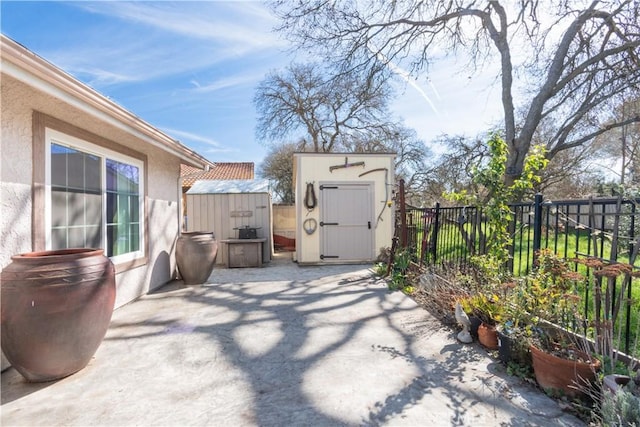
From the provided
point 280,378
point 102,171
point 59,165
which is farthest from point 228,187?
point 280,378

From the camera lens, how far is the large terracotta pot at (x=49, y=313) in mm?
2082

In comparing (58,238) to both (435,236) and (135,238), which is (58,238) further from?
(435,236)

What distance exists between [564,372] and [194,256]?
481 centimetres

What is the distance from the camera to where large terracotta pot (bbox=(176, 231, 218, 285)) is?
513 cm

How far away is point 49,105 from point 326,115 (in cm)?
1545

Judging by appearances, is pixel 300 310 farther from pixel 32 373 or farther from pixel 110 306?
pixel 32 373

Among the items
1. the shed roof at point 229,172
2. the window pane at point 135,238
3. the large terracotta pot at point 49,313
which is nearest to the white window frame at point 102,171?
the window pane at point 135,238

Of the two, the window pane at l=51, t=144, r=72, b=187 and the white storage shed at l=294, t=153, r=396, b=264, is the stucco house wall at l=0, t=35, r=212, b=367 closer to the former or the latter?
the window pane at l=51, t=144, r=72, b=187

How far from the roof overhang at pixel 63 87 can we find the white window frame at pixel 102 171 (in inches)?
20.1

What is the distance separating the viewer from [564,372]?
1.98 m

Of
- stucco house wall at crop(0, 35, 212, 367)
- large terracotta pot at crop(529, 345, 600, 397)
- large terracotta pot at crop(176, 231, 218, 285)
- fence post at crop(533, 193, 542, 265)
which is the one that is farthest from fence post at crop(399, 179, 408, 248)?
stucco house wall at crop(0, 35, 212, 367)

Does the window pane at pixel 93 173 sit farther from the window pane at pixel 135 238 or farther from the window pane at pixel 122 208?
the window pane at pixel 135 238

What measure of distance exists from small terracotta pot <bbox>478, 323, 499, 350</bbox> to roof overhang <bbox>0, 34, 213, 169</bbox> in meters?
3.89

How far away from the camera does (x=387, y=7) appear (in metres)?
7.77
